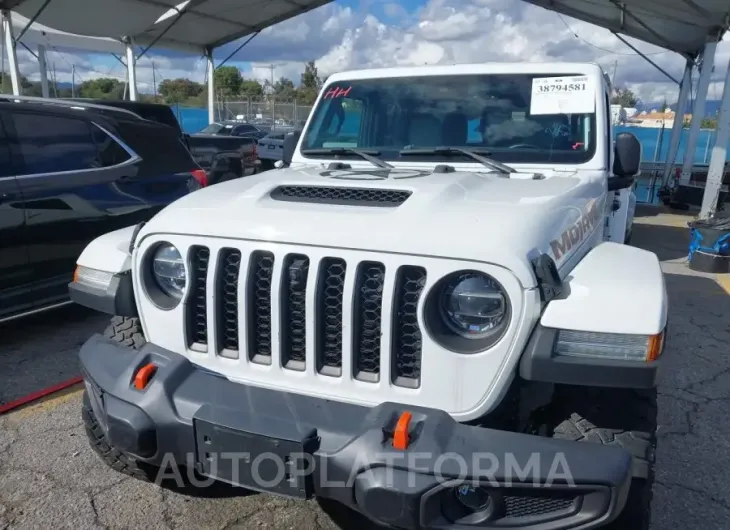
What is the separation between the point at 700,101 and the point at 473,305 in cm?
1252

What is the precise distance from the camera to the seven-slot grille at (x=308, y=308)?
2.05m

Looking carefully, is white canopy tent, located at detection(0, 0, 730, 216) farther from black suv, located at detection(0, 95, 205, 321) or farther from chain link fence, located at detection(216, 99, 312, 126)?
chain link fence, located at detection(216, 99, 312, 126)

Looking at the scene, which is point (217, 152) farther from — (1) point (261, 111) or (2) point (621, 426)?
(1) point (261, 111)

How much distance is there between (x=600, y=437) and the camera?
81.0 inches

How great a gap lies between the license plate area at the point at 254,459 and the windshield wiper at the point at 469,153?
5.95ft

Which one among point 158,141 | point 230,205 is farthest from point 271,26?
point 230,205

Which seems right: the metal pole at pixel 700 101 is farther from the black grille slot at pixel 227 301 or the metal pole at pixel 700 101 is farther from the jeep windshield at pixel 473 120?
the black grille slot at pixel 227 301

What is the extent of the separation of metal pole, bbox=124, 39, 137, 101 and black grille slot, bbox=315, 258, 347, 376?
15.1 meters

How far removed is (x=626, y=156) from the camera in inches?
132

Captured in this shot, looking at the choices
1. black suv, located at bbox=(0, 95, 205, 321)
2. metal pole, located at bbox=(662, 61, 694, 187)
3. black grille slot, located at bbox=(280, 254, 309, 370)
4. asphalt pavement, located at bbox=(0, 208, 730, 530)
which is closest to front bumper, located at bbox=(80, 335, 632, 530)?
black grille slot, located at bbox=(280, 254, 309, 370)

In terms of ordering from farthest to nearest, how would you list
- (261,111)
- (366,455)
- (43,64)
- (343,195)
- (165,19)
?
(261,111)
(43,64)
(165,19)
(343,195)
(366,455)

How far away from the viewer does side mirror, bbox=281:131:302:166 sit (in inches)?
155

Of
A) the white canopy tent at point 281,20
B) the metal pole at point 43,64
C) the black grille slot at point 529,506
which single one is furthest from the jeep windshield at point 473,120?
the metal pole at point 43,64

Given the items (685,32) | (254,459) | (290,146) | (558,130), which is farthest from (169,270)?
(685,32)
